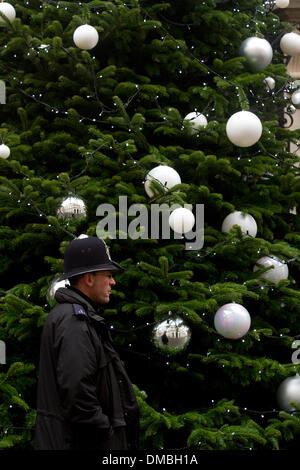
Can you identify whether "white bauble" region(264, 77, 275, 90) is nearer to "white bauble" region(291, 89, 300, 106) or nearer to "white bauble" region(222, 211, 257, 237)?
"white bauble" region(291, 89, 300, 106)

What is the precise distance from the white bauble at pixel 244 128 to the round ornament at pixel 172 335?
130 centimetres

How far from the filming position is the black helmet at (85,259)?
297cm

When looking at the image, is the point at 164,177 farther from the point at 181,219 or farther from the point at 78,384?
the point at 78,384

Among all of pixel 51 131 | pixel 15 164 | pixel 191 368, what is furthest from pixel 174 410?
pixel 51 131

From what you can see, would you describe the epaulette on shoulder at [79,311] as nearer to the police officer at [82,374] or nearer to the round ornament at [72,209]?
the police officer at [82,374]

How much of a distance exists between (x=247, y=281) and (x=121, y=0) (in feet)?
7.92

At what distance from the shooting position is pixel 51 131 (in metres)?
5.38

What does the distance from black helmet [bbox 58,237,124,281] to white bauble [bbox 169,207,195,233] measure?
3.83 feet

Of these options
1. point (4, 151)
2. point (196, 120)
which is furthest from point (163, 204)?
point (4, 151)

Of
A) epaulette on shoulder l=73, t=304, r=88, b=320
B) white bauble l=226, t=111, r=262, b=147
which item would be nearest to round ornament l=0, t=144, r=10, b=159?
white bauble l=226, t=111, r=262, b=147

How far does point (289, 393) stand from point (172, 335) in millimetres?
953

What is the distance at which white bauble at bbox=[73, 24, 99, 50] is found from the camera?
4613 mm

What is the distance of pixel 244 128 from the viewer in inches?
174
